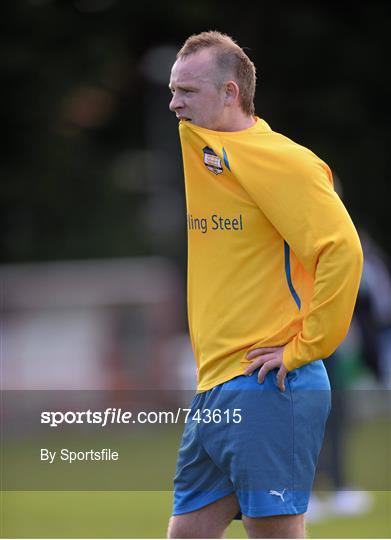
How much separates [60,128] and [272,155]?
1665 cm

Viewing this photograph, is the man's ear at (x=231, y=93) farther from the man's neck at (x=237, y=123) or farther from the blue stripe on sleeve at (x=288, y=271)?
the blue stripe on sleeve at (x=288, y=271)

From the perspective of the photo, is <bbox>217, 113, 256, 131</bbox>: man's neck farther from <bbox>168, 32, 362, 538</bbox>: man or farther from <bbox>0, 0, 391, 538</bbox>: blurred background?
<bbox>0, 0, 391, 538</bbox>: blurred background

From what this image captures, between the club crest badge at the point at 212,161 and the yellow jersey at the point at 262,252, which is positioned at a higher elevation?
the club crest badge at the point at 212,161

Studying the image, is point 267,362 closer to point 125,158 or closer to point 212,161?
point 212,161

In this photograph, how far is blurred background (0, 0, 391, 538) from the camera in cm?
1669

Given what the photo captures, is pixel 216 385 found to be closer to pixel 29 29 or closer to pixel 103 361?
pixel 103 361

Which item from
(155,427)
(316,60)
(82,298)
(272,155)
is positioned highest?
(272,155)

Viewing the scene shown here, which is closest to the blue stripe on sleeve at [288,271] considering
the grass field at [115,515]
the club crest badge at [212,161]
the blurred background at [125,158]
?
the club crest badge at [212,161]

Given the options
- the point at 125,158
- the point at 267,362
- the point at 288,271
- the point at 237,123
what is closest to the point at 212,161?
the point at 237,123

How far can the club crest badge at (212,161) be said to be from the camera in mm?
4271

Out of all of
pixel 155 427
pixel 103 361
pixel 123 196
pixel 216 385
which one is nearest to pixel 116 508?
pixel 216 385

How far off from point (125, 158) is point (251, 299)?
18.2 m

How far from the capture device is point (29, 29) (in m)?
19.4

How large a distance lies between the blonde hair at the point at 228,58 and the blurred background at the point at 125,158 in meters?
10.4
